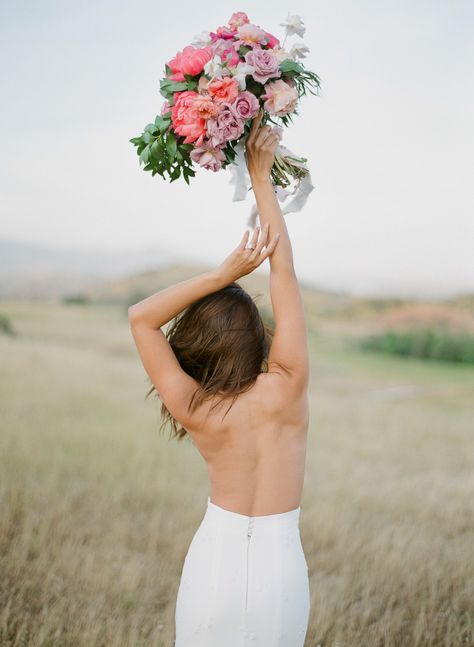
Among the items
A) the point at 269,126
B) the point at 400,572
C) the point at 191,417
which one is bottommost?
the point at 400,572

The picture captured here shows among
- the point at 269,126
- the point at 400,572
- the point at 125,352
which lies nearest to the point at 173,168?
the point at 269,126

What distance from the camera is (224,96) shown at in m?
2.44

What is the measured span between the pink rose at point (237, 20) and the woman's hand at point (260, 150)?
42 cm

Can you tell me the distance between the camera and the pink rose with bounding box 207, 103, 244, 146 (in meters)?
2.42

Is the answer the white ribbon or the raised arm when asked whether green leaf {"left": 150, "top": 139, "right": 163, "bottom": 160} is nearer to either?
the white ribbon

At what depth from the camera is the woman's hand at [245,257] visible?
229 centimetres

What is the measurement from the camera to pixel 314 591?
4.93 metres

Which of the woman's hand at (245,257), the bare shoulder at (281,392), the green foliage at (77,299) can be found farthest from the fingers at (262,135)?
the green foliage at (77,299)

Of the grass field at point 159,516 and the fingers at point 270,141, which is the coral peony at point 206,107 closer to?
the fingers at point 270,141

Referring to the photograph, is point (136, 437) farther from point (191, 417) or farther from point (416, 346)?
point (416, 346)

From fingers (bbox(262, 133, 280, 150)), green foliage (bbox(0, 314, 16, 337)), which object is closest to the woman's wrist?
fingers (bbox(262, 133, 280, 150))

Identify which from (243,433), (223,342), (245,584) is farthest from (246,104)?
(245,584)

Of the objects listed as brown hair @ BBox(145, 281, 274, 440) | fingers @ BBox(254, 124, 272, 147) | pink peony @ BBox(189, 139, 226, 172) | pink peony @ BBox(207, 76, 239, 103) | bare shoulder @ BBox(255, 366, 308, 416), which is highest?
pink peony @ BBox(207, 76, 239, 103)

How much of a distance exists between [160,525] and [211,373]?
13.7ft
